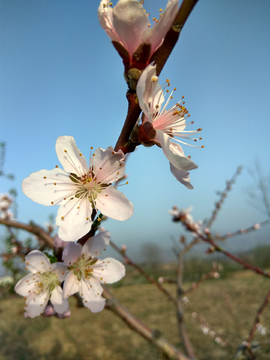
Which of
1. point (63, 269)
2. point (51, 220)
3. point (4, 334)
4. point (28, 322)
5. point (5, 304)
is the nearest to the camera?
point (63, 269)

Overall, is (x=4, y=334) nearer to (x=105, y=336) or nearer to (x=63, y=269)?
(x=105, y=336)

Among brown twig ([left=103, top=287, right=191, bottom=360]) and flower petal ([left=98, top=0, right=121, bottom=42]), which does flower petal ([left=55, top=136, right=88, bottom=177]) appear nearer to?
flower petal ([left=98, top=0, right=121, bottom=42])

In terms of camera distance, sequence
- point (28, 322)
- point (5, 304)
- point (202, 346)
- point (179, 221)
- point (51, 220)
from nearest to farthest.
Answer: point (179, 221) → point (51, 220) → point (202, 346) → point (28, 322) → point (5, 304)

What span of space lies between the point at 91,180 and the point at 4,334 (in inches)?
132

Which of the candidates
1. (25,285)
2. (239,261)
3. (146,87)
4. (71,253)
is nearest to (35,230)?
(25,285)

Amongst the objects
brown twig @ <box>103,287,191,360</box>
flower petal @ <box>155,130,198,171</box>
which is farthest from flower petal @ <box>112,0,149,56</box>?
brown twig @ <box>103,287,191,360</box>

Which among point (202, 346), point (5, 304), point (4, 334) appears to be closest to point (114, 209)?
point (202, 346)

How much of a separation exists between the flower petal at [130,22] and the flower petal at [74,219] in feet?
0.86

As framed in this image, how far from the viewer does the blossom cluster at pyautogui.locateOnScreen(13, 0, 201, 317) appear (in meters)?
0.29

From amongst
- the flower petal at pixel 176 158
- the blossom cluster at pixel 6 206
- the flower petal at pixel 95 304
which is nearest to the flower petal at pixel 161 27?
the flower petal at pixel 176 158

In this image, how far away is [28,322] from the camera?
9.93ft

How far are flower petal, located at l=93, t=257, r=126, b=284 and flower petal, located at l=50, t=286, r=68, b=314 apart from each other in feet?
Result: 0.24

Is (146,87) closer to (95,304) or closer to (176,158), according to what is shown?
(176,158)

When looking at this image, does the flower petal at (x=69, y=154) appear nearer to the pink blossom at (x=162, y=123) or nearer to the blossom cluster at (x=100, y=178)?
the blossom cluster at (x=100, y=178)
